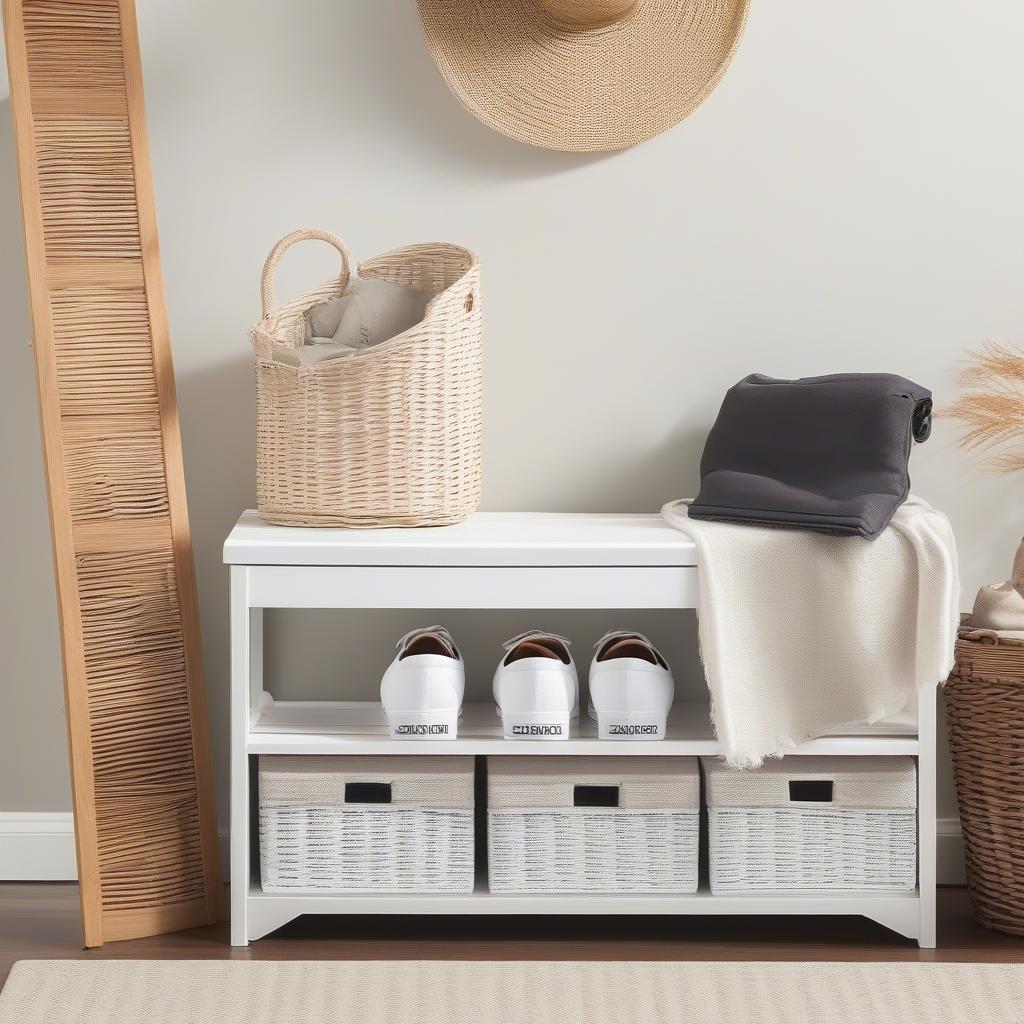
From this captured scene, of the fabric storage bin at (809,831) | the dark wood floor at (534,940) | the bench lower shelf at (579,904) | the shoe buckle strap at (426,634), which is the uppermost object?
the shoe buckle strap at (426,634)

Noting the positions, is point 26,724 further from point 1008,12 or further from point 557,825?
point 1008,12

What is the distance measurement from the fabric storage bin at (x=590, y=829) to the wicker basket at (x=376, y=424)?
430mm

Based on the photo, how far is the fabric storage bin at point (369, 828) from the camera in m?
1.76

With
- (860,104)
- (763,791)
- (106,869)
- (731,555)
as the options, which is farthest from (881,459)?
(106,869)

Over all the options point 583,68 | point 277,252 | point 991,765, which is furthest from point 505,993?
point 583,68

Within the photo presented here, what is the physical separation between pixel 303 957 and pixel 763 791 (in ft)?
2.38

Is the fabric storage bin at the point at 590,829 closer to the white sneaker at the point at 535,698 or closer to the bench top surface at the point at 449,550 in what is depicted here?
the white sneaker at the point at 535,698

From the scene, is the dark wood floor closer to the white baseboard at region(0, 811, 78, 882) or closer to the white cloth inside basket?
the white baseboard at region(0, 811, 78, 882)

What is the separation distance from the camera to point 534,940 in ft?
5.98

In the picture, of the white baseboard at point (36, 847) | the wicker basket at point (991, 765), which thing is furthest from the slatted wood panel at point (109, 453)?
the wicker basket at point (991, 765)

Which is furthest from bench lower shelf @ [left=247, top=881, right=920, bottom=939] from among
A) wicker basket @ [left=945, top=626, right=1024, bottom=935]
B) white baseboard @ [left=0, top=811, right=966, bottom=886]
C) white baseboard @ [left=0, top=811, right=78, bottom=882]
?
white baseboard @ [left=0, top=811, right=78, bottom=882]

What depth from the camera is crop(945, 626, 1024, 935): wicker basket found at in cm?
177

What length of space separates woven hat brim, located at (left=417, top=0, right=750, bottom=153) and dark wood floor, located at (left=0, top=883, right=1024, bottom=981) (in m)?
1.29

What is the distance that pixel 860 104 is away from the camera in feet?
6.70
